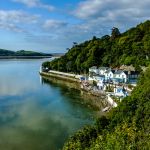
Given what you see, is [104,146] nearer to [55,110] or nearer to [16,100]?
[55,110]

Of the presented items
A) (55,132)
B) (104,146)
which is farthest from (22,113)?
(104,146)

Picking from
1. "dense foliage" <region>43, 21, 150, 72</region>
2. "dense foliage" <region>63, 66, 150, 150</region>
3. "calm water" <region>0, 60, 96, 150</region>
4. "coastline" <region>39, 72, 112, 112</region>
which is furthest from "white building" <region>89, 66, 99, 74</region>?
"dense foliage" <region>63, 66, 150, 150</region>

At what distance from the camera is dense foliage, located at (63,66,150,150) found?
36.9 ft

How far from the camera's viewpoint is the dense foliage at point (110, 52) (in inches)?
1953

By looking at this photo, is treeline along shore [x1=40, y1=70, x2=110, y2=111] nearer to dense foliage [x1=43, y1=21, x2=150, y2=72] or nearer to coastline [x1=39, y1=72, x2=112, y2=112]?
coastline [x1=39, y1=72, x2=112, y2=112]

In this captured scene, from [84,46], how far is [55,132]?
155 ft

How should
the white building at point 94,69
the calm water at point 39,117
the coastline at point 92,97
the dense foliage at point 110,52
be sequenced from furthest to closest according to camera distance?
the white building at point 94,69 < the dense foliage at point 110,52 < the coastline at point 92,97 < the calm water at point 39,117

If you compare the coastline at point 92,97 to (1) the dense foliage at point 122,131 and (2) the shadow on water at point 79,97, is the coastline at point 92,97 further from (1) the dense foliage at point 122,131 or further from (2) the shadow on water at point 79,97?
(1) the dense foliage at point 122,131

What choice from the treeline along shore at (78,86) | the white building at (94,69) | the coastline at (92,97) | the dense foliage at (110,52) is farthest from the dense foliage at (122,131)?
the white building at (94,69)

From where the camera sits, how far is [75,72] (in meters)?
59.6

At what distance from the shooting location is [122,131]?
1382 centimetres

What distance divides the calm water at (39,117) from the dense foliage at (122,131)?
3.80 metres

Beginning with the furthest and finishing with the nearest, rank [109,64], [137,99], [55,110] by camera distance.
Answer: [109,64] < [55,110] < [137,99]

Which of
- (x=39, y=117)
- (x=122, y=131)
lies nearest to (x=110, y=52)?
(x=39, y=117)
